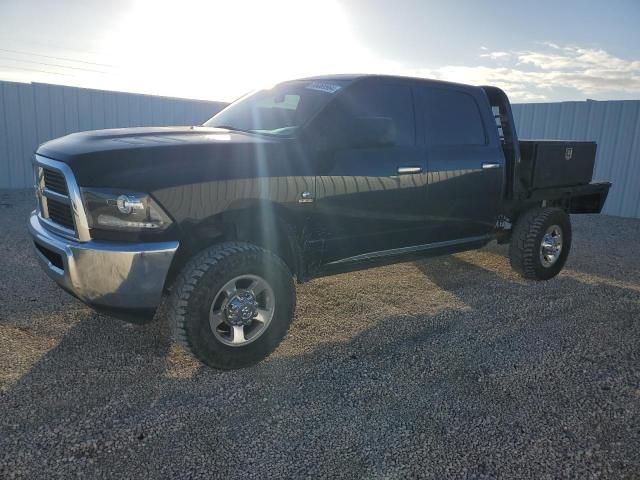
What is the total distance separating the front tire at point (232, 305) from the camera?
113 inches

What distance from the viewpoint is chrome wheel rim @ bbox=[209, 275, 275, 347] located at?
3.01m

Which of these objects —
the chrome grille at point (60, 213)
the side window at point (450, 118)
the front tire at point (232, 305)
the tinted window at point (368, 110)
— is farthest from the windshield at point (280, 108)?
the chrome grille at point (60, 213)

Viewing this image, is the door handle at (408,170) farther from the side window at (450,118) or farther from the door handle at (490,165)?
the door handle at (490,165)

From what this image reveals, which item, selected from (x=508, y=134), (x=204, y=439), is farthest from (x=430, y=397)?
(x=508, y=134)

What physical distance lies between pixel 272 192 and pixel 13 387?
190cm

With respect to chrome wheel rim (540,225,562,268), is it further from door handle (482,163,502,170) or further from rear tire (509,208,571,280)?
door handle (482,163,502,170)

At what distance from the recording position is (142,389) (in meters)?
2.86

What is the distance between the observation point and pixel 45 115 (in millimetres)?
10867

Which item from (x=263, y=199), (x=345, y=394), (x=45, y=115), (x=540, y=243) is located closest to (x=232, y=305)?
(x=263, y=199)

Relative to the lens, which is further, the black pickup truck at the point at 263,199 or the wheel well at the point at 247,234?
the wheel well at the point at 247,234

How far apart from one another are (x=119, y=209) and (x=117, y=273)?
356mm

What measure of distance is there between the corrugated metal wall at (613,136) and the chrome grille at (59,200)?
1099 centimetres

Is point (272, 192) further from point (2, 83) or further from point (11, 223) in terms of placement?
point (2, 83)

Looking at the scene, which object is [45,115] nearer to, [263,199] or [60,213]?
[60,213]
